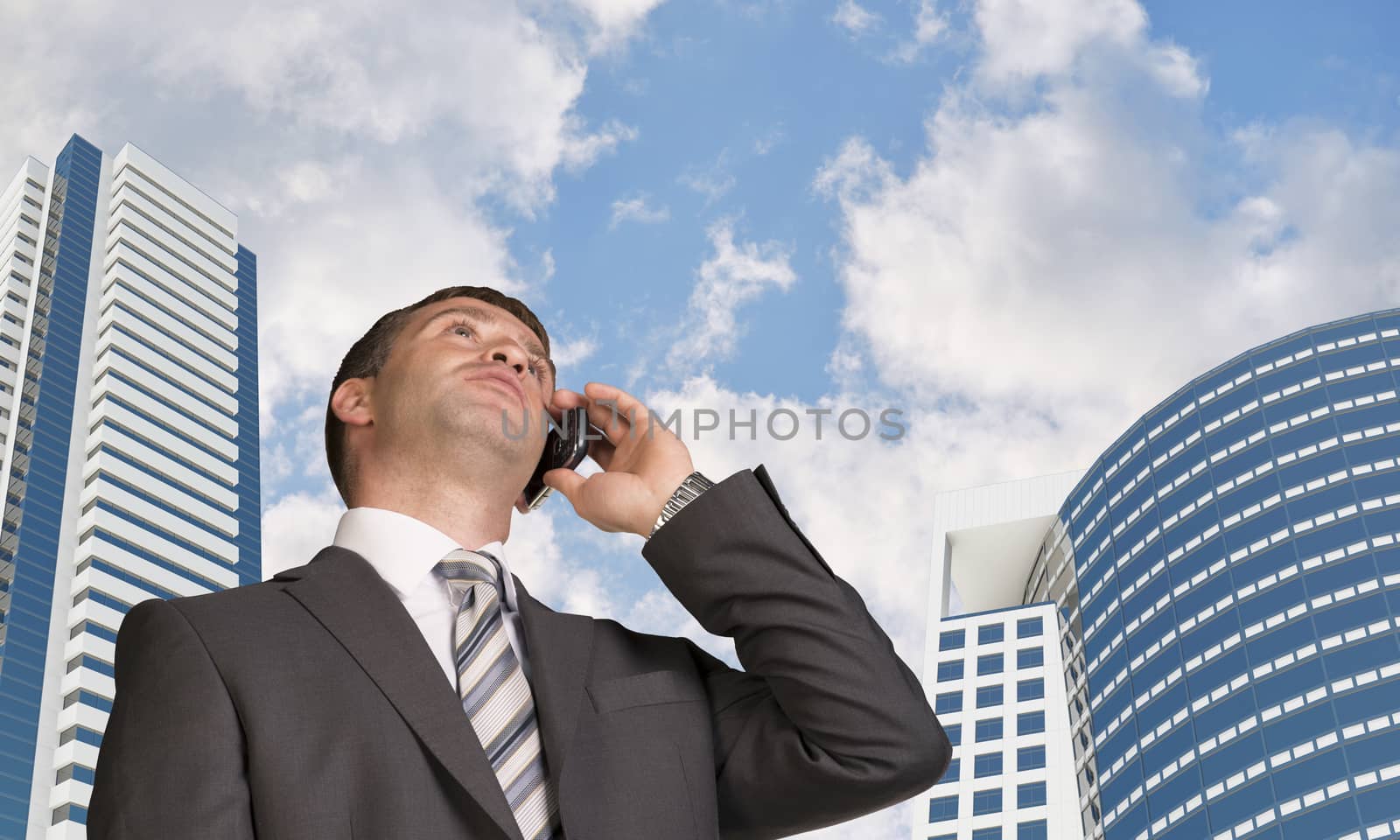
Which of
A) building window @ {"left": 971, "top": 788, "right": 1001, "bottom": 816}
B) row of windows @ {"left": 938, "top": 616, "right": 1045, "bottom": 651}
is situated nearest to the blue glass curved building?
row of windows @ {"left": 938, "top": 616, "right": 1045, "bottom": 651}

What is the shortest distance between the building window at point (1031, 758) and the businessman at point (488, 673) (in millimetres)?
75276

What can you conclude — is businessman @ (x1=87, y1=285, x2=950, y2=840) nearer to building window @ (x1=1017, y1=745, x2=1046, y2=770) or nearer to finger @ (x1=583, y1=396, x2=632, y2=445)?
finger @ (x1=583, y1=396, x2=632, y2=445)

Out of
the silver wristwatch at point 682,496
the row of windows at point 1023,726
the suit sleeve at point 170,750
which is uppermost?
the row of windows at point 1023,726

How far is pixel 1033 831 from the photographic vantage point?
70.8 metres

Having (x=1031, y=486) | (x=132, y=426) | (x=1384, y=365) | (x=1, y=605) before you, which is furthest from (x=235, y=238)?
(x=1384, y=365)

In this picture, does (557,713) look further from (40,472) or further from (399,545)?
(40,472)

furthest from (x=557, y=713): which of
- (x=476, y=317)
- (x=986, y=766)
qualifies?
(x=986, y=766)

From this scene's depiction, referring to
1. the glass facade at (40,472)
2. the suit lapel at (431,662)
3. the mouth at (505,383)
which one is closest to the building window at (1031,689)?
the glass facade at (40,472)

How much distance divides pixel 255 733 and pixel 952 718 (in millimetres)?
80184

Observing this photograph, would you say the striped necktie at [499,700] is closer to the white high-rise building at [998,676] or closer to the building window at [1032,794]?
the white high-rise building at [998,676]

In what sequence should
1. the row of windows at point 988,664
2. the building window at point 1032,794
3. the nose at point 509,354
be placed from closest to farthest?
1. the nose at point 509,354
2. the building window at point 1032,794
3. the row of windows at point 988,664

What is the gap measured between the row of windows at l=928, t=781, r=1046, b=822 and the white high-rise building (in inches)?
2.0

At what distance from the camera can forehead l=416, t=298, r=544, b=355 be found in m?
3.06

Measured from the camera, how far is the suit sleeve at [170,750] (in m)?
1.89
